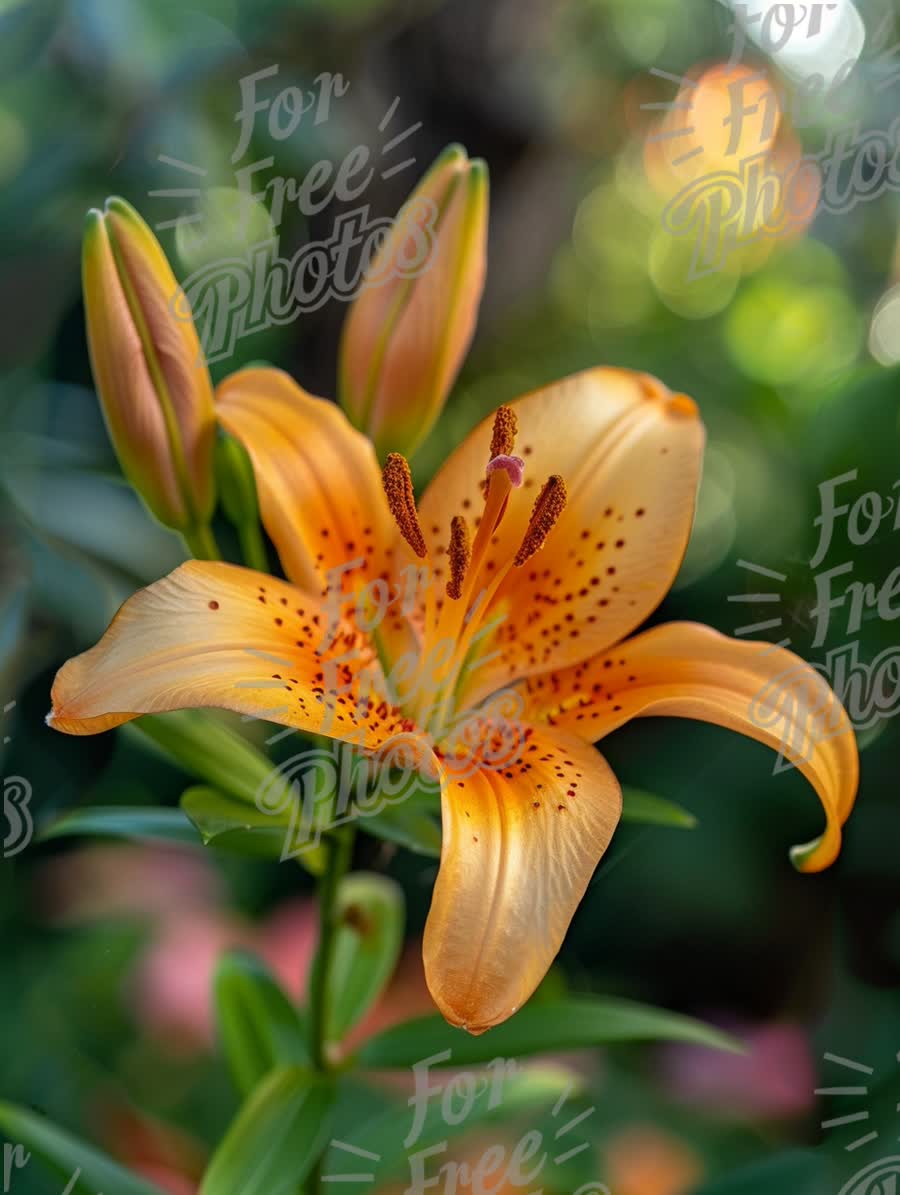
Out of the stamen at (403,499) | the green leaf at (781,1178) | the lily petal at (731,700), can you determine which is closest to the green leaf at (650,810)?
the lily petal at (731,700)

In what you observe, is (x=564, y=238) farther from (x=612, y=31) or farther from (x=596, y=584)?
(x=596, y=584)

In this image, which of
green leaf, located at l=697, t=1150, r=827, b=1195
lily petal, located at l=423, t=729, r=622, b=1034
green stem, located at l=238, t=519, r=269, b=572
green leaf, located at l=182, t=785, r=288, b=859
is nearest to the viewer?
lily petal, located at l=423, t=729, r=622, b=1034

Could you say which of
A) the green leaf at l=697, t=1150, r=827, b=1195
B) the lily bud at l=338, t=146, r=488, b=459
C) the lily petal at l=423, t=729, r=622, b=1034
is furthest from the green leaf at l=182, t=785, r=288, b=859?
the green leaf at l=697, t=1150, r=827, b=1195

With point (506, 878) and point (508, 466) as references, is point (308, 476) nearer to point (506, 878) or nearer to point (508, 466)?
point (508, 466)

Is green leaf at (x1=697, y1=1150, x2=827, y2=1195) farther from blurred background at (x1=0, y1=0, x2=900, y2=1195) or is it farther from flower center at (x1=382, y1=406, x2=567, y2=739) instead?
flower center at (x1=382, y1=406, x2=567, y2=739)

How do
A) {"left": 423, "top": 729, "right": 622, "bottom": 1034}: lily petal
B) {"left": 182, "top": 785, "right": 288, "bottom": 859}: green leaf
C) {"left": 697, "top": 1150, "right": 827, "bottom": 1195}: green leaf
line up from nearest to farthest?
{"left": 423, "top": 729, "right": 622, "bottom": 1034}: lily petal
{"left": 182, "top": 785, "right": 288, "bottom": 859}: green leaf
{"left": 697, "top": 1150, "right": 827, "bottom": 1195}: green leaf

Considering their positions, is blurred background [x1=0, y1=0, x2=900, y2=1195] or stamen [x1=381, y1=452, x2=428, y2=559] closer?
stamen [x1=381, y1=452, x2=428, y2=559]

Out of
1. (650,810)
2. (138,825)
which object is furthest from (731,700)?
(138,825)
